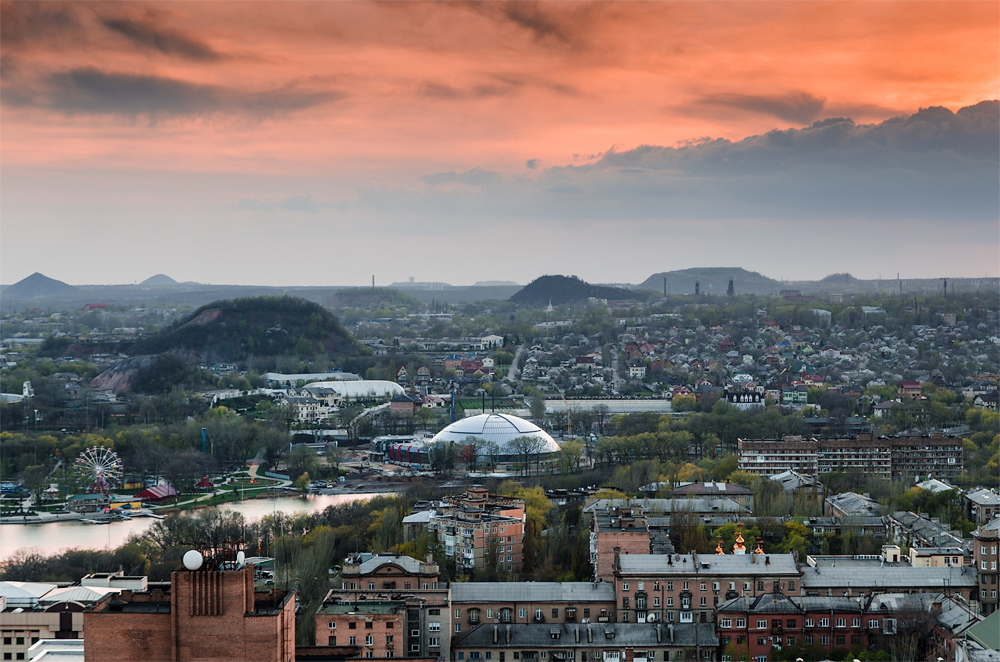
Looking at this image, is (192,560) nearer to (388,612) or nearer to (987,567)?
(388,612)

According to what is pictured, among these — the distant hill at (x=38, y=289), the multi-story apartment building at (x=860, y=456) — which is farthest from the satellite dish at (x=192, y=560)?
the distant hill at (x=38, y=289)

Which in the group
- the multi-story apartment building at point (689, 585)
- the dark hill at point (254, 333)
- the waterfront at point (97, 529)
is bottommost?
the waterfront at point (97, 529)

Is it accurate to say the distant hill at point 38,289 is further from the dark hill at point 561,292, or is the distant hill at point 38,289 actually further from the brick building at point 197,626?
the brick building at point 197,626

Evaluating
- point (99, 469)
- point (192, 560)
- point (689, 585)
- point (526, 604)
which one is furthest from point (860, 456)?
point (192, 560)

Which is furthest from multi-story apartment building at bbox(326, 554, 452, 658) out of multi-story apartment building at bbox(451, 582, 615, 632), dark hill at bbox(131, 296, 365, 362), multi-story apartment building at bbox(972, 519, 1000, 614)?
dark hill at bbox(131, 296, 365, 362)

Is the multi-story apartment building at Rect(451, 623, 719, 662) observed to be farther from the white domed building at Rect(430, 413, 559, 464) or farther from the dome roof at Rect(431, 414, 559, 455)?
the dome roof at Rect(431, 414, 559, 455)

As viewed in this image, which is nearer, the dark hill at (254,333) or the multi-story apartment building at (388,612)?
the multi-story apartment building at (388,612)
